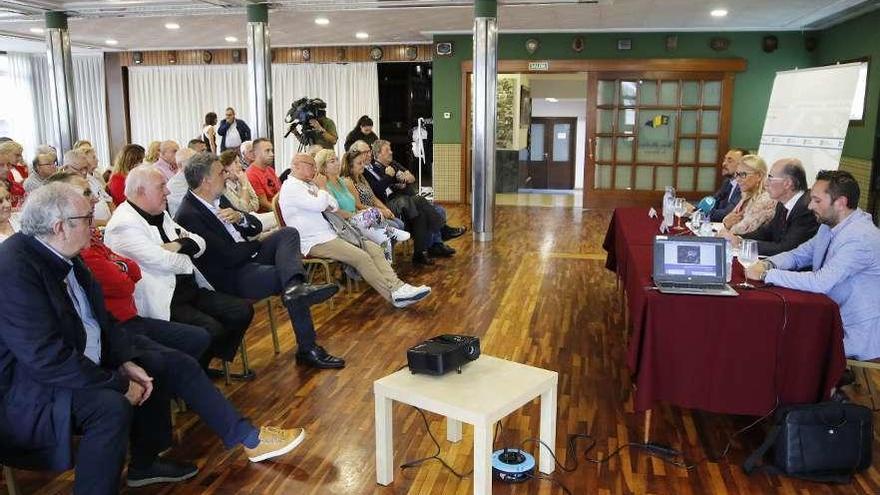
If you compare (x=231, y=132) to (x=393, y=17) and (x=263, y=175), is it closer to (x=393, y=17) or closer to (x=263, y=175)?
(x=393, y=17)

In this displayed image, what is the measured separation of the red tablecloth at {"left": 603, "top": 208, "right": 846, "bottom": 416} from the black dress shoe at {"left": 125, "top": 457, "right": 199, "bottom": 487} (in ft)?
5.67

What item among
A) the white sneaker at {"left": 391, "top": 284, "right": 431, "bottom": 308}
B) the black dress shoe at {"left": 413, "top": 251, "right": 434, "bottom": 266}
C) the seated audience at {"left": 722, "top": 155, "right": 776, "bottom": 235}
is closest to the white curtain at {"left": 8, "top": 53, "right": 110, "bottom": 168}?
the black dress shoe at {"left": 413, "top": 251, "right": 434, "bottom": 266}

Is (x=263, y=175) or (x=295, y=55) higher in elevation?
(x=295, y=55)

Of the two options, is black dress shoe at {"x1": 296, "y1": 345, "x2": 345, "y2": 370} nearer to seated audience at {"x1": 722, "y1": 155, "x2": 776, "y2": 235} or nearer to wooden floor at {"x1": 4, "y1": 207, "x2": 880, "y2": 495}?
wooden floor at {"x1": 4, "y1": 207, "x2": 880, "y2": 495}

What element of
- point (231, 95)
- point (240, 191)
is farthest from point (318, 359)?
point (231, 95)

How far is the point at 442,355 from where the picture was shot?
7.81ft

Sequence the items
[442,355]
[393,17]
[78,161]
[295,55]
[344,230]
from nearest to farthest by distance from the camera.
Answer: [442,355] < [344,230] < [78,161] < [393,17] < [295,55]

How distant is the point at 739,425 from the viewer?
3.08 meters

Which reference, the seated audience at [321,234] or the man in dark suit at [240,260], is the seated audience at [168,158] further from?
the man in dark suit at [240,260]

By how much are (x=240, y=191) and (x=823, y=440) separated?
13.1 feet

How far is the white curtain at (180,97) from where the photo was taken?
42.3 ft

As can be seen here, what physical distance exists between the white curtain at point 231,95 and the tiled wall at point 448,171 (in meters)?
1.95

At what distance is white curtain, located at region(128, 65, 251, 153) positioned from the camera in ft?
42.3

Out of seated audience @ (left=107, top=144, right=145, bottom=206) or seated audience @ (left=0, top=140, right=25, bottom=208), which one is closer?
seated audience @ (left=0, top=140, right=25, bottom=208)
